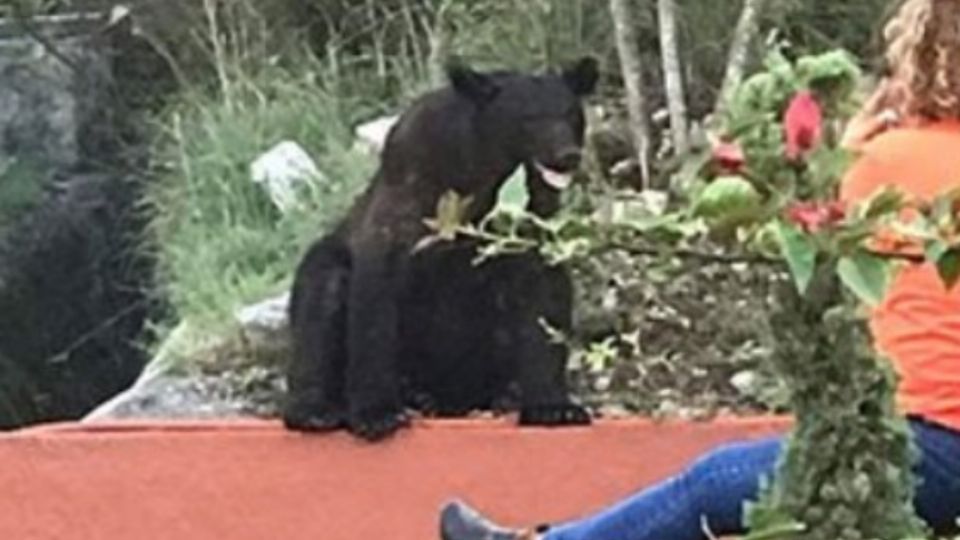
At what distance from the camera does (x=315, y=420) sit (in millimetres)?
6574

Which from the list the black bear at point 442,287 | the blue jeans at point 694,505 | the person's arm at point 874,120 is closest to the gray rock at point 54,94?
the black bear at point 442,287

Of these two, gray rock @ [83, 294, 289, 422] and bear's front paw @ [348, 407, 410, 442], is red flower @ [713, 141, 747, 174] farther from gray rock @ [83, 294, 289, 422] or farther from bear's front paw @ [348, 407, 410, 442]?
gray rock @ [83, 294, 289, 422]

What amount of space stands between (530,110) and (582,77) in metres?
0.17

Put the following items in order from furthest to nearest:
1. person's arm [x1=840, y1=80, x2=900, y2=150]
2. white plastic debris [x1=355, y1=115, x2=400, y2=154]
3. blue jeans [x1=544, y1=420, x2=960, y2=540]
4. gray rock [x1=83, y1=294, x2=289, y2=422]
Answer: white plastic debris [x1=355, y1=115, x2=400, y2=154], gray rock [x1=83, y1=294, x2=289, y2=422], blue jeans [x1=544, y1=420, x2=960, y2=540], person's arm [x1=840, y1=80, x2=900, y2=150]

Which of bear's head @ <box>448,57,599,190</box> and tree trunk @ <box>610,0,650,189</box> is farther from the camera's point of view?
tree trunk @ <box>610,0,650,189</box>

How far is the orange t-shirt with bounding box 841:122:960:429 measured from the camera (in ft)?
13.5

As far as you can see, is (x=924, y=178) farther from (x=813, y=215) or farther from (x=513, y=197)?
(x=813, y=215)

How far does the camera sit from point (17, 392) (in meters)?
10.9

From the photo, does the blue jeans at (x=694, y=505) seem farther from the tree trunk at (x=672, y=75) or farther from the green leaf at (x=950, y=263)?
the tree trunk at (x=672, y=75)

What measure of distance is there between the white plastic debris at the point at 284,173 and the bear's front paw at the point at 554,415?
275 centimetres

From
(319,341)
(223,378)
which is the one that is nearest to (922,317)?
(319,341)

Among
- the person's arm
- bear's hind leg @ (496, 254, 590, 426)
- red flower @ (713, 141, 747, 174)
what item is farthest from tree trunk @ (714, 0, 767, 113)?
red flower @ (713, 141, 747, 174)

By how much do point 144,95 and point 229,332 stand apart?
3.43m

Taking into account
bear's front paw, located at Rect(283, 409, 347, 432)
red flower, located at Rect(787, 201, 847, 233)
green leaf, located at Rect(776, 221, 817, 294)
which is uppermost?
red flower, located at Rect(787, 201, 847, 233)
